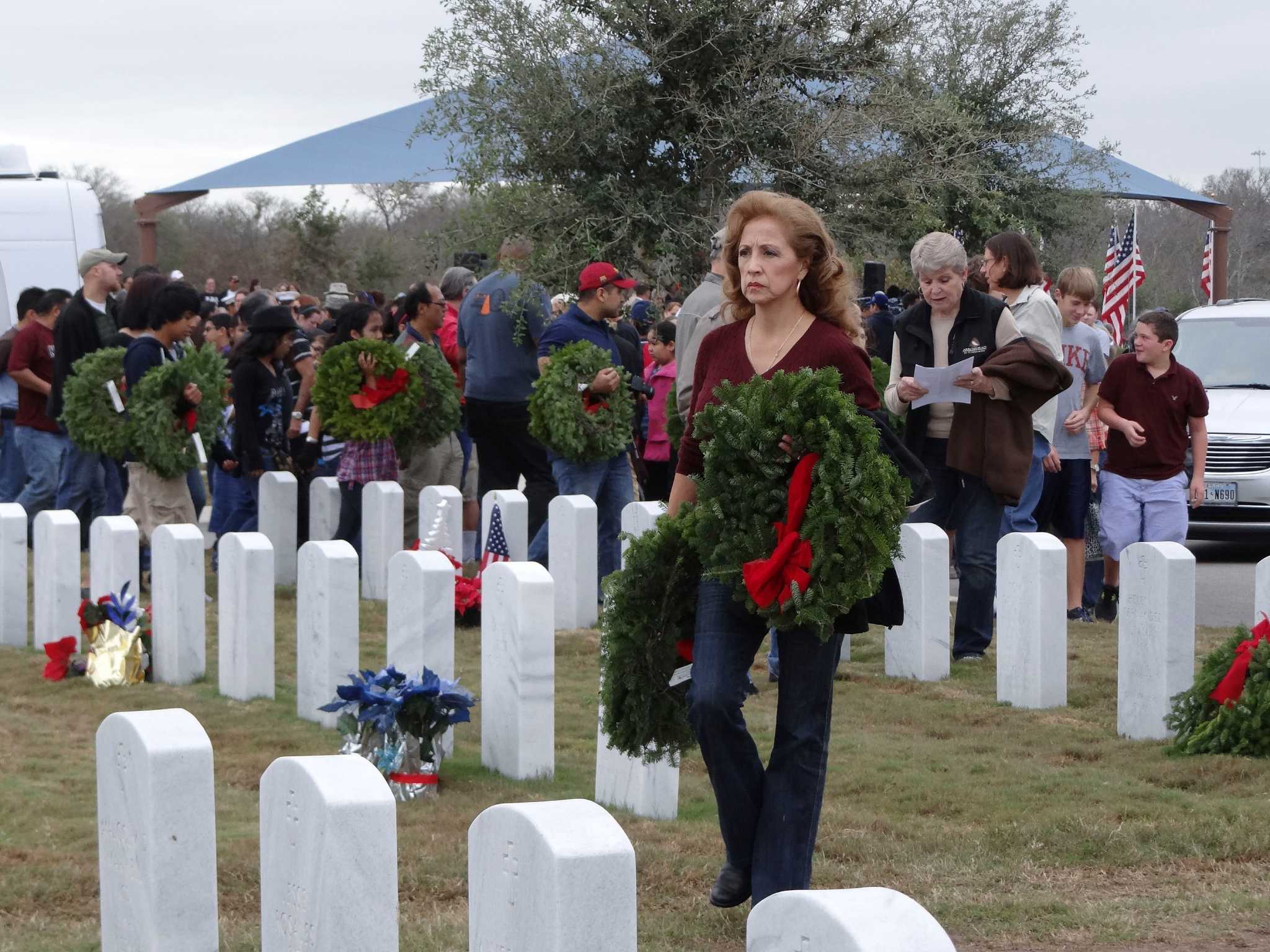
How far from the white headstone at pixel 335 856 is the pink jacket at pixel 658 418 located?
9142 mm

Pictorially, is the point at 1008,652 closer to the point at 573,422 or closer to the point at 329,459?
the point at 573,422

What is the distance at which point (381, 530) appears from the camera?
10.9m

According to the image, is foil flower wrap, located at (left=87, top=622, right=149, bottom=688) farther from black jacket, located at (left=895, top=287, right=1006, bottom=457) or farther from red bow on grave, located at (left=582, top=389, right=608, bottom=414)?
black jacket, located at (left=895, top=287, right=1006, bottom=457)

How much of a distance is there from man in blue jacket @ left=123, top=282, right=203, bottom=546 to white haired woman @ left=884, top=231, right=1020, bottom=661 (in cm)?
454

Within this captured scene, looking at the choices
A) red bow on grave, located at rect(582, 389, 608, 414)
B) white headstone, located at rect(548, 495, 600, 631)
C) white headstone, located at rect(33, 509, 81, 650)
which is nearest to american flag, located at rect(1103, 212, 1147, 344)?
red bow on grave, located at rect(582, 389, 608, 414)

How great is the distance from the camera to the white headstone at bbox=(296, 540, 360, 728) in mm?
7172

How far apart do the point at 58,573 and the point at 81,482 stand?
2774 millimetres

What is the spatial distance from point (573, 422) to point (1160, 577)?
14.2ft

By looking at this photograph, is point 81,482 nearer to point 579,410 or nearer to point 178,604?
point 178,604

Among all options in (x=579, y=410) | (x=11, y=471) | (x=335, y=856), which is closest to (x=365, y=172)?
(x=11, y=471)

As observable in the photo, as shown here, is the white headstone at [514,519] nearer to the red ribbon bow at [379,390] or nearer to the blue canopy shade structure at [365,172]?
the red ribbon bow at [379,390]

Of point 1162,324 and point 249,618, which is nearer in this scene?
point 249,618

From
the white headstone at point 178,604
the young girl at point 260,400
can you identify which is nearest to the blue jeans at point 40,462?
the young girl at point 260,400

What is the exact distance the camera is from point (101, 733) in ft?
12.0
